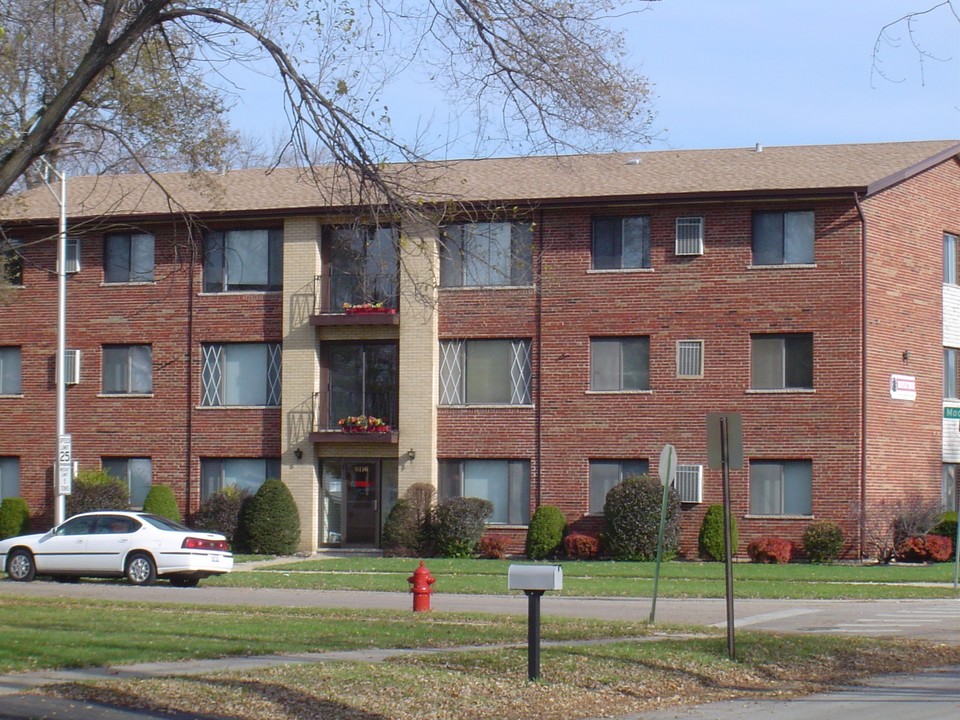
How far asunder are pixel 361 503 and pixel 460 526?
3.64 metres

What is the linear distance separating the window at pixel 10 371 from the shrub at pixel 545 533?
15057mm

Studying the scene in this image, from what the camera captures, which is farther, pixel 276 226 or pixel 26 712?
pixel 276 226

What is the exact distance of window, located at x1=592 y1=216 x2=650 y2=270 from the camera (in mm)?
35000

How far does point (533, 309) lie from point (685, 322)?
3.78 meters

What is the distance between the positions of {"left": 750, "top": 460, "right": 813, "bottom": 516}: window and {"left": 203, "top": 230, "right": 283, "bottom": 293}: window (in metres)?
13.3

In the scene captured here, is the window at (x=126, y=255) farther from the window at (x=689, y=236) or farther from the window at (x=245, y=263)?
the window at (x=689, y=236)

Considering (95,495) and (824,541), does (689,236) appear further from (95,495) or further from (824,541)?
(95,495)

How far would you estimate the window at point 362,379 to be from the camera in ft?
121

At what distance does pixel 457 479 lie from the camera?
3638cm

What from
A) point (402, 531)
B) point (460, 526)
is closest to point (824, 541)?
point (460, 526)

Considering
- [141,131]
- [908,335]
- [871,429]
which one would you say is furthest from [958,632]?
[908,335]

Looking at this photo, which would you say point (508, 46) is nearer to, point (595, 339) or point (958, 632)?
point (958, 632)

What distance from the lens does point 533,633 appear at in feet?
39.8

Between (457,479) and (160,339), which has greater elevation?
(160,339)
